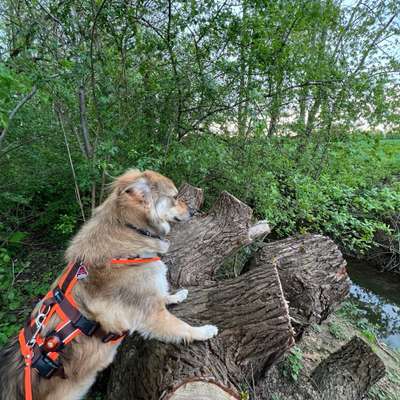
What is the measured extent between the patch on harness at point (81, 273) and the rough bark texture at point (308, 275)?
5.19ft

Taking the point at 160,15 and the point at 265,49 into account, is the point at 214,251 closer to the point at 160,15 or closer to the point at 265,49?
the point at 265,49

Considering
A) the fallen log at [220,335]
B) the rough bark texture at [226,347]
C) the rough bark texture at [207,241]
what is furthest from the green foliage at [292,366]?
the rough bark texture at [207,241]

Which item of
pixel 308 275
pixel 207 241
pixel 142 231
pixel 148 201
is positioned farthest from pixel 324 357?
pixel 148 201

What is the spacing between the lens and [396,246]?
7312mm

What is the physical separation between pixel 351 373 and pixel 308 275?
4.05 ft

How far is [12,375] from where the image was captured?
179 centimetres

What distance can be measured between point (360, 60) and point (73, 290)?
6.66 m

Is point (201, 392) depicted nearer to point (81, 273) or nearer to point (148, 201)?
point (81, 273)

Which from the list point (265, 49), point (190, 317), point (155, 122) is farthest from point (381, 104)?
point (190, 317)

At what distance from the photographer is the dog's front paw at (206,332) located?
208 centimetres

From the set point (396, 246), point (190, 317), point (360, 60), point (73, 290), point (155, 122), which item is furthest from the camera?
point (396, 246)

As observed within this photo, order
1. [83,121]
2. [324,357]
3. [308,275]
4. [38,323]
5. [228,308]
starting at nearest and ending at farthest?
[38,323] → [228,308] → [308,275] → [83,121] → [324,357]

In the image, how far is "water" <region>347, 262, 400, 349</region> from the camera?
5.72m

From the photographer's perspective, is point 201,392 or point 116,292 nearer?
point 201,392
